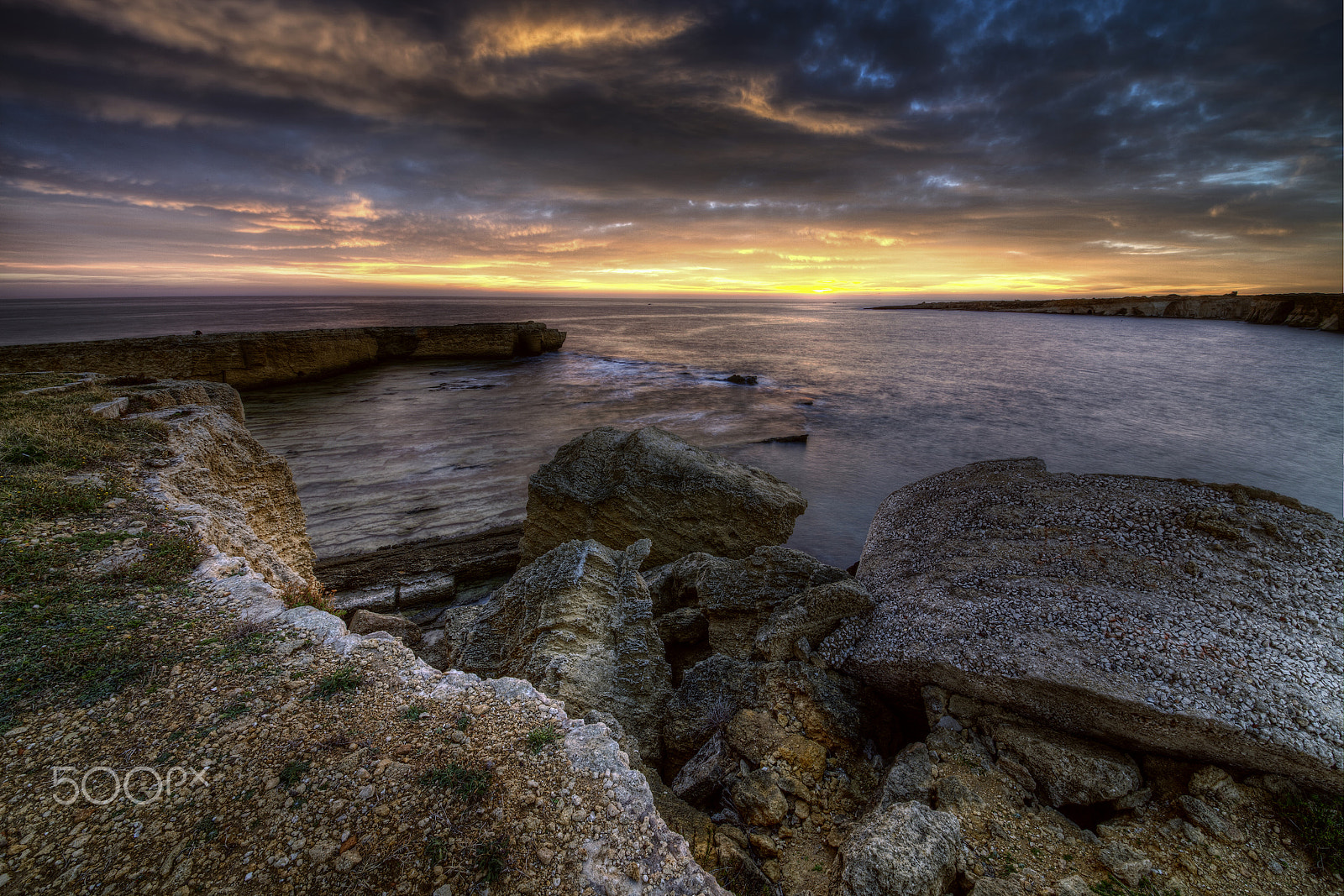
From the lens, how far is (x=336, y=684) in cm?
336

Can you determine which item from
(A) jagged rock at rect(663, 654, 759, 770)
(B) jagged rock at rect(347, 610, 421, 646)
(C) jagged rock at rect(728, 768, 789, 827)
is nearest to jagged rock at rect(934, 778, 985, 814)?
(C) jagged rock at rect(728, 768, 789, 827)

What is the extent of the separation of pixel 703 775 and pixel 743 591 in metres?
2.53

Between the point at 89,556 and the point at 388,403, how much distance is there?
2344 centimetres

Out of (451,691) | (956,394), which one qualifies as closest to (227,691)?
(451,691)

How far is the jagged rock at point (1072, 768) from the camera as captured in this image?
373cm

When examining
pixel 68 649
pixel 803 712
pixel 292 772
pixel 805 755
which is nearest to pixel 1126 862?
pixel 805 755

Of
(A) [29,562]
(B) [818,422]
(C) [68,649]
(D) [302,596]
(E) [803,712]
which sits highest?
(A) [29,562]

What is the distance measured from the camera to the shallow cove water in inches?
557

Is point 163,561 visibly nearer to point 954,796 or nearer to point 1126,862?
point 954,796

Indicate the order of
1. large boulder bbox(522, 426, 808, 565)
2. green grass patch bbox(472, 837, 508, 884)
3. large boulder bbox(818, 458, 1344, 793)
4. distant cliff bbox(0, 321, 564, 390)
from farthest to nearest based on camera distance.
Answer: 1. distant cliff bbox(0, 321, 564, 390)
2. large boulder bbox(522, 426, 808, 565)
3. large boulder bbox(818, 458, 1344, 793)
4. green grass patch bbox(472, 837, 508, 884)

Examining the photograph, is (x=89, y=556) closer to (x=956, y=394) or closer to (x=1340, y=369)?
(x=956, y=394)

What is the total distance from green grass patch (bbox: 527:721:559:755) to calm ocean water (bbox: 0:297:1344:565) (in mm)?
9377

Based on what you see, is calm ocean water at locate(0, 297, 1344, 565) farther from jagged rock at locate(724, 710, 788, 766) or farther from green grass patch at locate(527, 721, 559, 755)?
green grass patch at locate(527, 721, 559, 755)

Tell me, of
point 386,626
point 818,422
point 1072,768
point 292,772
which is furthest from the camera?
point 818,422
